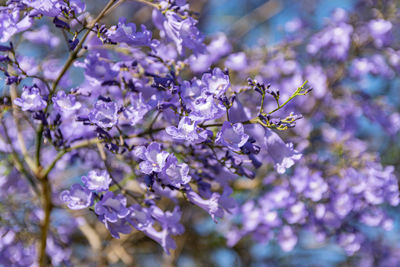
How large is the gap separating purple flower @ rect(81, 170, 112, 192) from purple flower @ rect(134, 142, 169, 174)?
12cm

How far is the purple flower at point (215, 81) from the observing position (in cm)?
95

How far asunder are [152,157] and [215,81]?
22 centimetres

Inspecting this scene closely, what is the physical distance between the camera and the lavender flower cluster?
0.98m

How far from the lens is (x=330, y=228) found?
76.3 inches

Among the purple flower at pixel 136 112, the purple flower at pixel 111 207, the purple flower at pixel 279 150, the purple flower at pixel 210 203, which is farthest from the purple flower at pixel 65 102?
the purple flower at pixel 279 150

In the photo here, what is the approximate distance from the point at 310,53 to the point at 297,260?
1.36 meters

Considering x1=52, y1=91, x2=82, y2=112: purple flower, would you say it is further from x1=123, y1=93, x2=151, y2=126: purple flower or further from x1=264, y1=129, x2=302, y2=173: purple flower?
x1=264, y1=129, x2=302, y2=173: purple flower

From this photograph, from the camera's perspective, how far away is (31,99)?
103 cm

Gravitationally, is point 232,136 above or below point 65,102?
above

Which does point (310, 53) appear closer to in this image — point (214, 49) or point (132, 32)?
point (214, 49)

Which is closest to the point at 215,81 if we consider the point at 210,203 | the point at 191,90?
the point at 191,90

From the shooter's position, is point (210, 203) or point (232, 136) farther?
point (210, 203)

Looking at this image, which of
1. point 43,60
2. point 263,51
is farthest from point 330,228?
point 43,60

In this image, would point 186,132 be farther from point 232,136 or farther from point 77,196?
point 77,196
